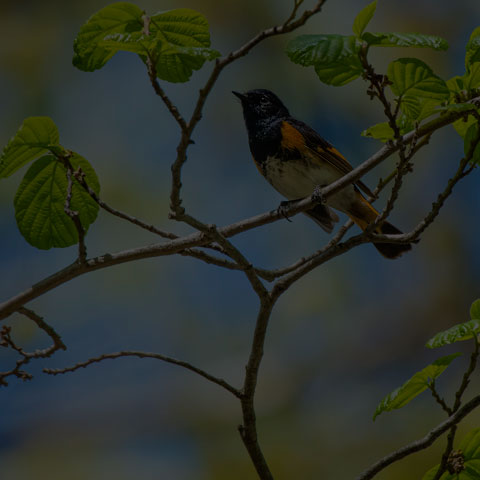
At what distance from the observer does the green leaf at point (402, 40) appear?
111 cm

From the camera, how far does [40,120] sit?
1.31 meters

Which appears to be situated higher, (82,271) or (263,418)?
(82,271)

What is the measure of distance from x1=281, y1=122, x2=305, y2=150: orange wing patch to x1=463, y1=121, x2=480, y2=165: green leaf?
1316 mm

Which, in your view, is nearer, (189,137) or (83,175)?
(189,137)

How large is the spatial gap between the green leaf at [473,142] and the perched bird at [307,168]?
120 cm

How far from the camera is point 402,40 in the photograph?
111 cm

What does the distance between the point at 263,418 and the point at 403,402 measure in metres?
3.87

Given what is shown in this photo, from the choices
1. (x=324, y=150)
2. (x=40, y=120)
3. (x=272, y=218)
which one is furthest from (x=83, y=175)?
(x=324, y=150)

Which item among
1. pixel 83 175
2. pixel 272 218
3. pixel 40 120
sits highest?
pixel 40 120

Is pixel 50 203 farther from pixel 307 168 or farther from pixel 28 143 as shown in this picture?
pixel 307 168

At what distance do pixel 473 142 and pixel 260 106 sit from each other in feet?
5.63

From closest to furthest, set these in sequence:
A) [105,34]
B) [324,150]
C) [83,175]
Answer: [105,34] → [83,175] → [324,150]

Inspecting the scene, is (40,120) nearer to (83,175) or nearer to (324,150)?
(83,175)

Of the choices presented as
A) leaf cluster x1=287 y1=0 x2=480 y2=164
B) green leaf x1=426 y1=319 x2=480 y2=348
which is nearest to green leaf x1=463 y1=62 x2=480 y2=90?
leaf cluster x1=287 y1=0 x2=480 y2=164
